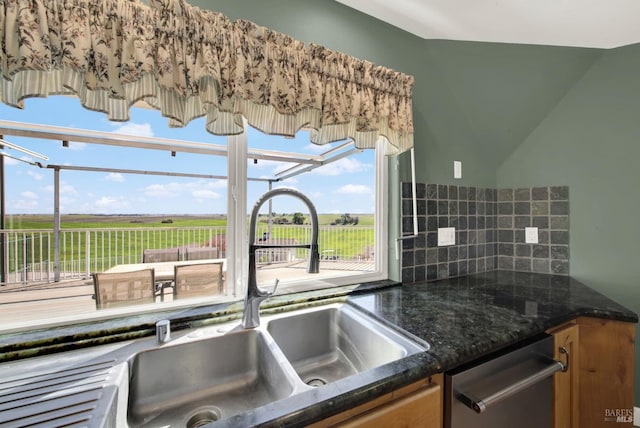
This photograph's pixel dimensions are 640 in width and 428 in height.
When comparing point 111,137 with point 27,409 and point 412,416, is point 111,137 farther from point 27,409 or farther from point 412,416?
point 412,416

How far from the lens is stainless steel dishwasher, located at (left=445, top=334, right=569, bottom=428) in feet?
2.61

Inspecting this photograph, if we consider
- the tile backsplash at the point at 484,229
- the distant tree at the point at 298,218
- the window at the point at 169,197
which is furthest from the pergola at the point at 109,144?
the tile backsplash at the point at 484,229

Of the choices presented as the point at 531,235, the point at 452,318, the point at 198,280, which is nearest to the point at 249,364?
the point at 198,280

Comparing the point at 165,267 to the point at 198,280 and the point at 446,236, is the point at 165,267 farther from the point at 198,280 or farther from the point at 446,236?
the point at 446,236

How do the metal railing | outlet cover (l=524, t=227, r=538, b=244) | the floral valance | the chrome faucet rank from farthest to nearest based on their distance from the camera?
1. outlet cover (l=524, t=227, r=538, b=244)
2. the metal railing
3. the chrome faucet
4. the floral valance

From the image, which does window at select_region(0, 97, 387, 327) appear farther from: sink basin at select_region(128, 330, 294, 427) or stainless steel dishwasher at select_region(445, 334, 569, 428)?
stainless steel dishwasher at select_region(445, 334, 569, 428)

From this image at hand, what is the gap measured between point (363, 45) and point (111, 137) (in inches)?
50.5

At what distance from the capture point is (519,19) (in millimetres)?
1319

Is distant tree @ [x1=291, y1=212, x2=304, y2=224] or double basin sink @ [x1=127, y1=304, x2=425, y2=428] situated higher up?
distant tree @ [x1=291, y1=212, x2=304, y2=224]

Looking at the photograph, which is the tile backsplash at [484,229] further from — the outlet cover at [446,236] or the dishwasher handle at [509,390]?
the dishwasher handle at [509,390]

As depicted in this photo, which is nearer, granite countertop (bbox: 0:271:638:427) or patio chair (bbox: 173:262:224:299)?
granite countertop (bbox: 0:271:638:427)

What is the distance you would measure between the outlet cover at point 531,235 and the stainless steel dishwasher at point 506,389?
1.01 m

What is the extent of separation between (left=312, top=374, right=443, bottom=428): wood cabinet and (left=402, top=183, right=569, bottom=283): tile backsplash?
0.79 meters

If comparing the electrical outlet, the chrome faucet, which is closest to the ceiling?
the electrical outlet
